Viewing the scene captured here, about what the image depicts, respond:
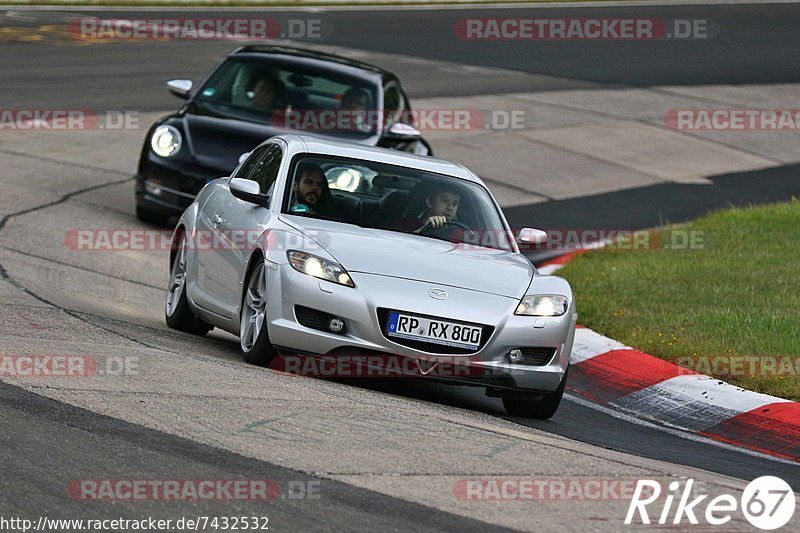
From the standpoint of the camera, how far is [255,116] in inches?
581

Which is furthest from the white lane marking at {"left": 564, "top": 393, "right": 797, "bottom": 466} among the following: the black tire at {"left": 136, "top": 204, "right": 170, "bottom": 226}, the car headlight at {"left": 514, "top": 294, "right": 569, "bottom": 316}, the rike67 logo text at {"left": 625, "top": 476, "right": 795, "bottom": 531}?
the black tire at {"left": 136, "top": 204, "right": 170, "bottom": 226}

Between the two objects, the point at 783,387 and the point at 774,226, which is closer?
the point at 783,387

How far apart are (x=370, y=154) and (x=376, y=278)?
5.73 feet

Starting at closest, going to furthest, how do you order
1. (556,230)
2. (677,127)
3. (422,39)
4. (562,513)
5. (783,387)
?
(562,513)
(783,387)
(556,230)
(677,127)
(422,39)

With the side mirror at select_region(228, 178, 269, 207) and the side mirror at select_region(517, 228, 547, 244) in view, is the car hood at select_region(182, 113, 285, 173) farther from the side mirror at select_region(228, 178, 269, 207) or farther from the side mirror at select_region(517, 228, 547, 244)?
the side mirror at select_region(517, 228, 547, 244)

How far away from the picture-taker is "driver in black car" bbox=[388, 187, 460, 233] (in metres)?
9.46

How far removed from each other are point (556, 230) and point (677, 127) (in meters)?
8.09

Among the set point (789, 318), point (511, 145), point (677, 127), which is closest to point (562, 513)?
point (789, 318)

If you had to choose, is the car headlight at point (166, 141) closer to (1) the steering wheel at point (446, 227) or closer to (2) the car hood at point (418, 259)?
(1) the steering wheel at point (446, 227)

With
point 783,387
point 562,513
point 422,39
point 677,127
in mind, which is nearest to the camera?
point 562,513

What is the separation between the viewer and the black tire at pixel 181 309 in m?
10.3

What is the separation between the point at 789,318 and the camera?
442 inches

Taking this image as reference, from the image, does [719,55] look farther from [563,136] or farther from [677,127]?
[563,136]

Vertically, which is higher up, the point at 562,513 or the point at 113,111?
the point at 562,513
